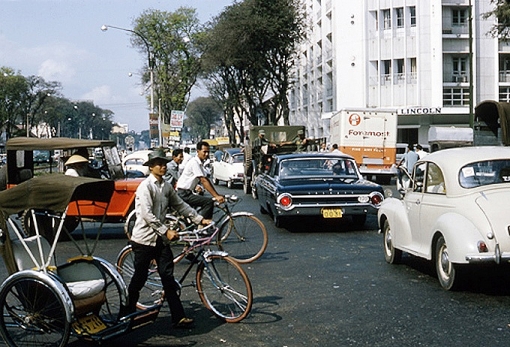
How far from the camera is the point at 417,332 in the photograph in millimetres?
6332

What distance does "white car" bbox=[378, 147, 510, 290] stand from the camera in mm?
7469

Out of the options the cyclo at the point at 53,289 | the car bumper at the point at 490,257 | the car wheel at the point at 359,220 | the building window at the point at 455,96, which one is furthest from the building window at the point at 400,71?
the cyclo at the point at 53,289

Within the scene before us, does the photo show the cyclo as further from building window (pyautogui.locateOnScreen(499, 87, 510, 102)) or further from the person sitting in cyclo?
building window (pyautogui.locateOnScreen(499, 87, 510, 102))

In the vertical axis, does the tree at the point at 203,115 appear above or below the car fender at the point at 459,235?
above

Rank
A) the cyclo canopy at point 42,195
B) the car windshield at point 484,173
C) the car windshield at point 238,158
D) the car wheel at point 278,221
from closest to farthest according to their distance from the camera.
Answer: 1. the cyclo canopy at point 42,195
2. the car windshield at point 484,173
3. the car wheel at point 278,221
4. the car windshield at point 238,158

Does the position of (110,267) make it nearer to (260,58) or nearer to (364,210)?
(364,210)

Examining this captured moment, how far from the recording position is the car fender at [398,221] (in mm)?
9375

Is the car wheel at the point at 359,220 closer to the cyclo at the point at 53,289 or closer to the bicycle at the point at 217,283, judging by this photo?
the bicycle at the point at 217,283

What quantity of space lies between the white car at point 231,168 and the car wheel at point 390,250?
773 inches

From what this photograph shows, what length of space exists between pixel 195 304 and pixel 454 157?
361cm

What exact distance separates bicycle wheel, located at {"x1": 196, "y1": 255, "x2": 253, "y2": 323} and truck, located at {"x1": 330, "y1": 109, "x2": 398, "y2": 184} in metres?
24.0

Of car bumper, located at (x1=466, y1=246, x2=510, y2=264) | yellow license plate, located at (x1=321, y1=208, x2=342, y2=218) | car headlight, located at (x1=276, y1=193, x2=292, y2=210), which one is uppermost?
car headlight, located at (x1=276, y1=193, x2=292, y2=210)

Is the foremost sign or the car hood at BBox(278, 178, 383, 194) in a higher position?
the foremost sign

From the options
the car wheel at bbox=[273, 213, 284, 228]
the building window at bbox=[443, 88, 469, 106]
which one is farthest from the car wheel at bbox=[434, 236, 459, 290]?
the building window at bbox=[443, 88, 469, 106]
